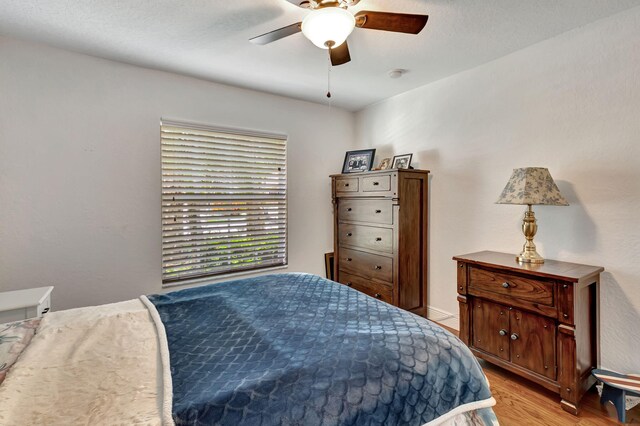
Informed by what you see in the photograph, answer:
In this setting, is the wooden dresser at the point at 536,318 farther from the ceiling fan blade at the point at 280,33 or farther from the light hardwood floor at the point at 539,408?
the ceiling fan blade at the point at 280,33

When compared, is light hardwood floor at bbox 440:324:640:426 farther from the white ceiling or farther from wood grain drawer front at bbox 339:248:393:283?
the white ceiling


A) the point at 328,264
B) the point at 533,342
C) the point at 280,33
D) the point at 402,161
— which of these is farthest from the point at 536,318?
the point at 280,33

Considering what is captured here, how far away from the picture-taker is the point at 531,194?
2.05m

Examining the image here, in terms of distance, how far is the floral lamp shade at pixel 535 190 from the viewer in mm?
2037

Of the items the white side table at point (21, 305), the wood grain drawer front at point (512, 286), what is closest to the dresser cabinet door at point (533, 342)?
the wood grain drawer front at point (512, 286)

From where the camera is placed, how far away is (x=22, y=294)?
208 centimetres

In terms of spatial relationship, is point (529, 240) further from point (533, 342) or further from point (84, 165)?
point (84, 165)

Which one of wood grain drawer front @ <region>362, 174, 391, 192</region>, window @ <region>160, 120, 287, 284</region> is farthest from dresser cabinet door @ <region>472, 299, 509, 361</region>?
window @ <region>160, 120, 287, 284</region>

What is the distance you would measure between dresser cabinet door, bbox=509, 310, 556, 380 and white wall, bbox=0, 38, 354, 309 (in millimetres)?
2982

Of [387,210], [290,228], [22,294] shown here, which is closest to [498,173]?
[387,210]

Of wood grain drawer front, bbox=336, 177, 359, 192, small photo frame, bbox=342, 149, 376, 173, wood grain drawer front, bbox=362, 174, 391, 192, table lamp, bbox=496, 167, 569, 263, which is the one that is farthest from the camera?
small photo frame, bbox=342, 149, 376, 173

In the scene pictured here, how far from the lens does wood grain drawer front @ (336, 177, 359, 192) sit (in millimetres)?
3447

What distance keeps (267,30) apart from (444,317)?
303cm

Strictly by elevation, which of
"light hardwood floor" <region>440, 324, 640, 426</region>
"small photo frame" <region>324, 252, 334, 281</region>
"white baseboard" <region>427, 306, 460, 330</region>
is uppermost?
"small photo frame" <region>324, 252, 334, 281</region>
